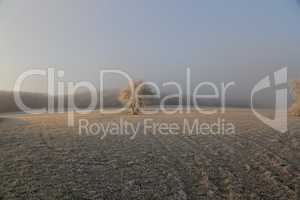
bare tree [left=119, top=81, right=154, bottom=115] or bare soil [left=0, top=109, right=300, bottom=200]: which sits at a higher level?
bare tree [left=119, top=81, right=154, bottom=115]

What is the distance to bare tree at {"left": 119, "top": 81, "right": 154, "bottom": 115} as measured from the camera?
3403 centimetres

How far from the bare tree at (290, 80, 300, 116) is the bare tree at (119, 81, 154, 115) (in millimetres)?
17413

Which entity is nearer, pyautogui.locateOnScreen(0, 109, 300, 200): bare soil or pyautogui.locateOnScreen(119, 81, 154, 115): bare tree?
pyautogui.locateOnScreen(0, 109, 300, 200): bare soil

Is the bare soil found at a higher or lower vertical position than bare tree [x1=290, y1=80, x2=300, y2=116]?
lower

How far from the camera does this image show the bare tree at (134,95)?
34031mm

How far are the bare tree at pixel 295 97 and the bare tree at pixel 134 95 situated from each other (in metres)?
17.4

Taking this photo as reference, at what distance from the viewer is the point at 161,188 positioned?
24.1 feet

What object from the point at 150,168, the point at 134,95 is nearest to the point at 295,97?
the point at 134,95

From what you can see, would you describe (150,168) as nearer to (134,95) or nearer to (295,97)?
(134,95)

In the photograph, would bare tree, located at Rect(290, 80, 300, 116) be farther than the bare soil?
Yes

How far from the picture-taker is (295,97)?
105ft

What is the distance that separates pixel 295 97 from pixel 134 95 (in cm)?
1942

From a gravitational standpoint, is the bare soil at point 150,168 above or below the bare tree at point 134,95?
below

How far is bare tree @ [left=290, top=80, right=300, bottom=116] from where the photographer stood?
31.6 meters
